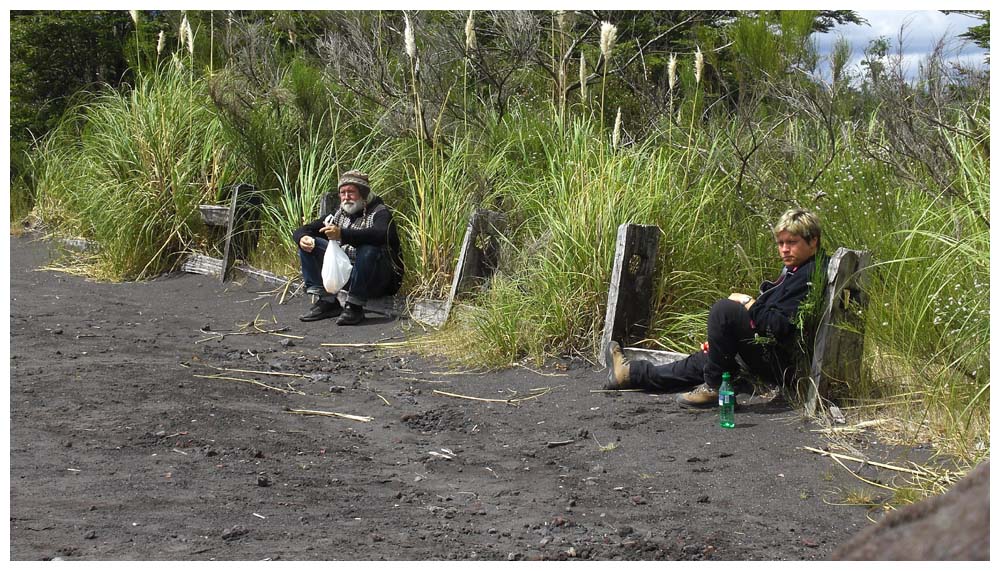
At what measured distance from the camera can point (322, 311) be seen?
8.77 m

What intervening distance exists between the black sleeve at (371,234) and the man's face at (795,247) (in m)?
3.82

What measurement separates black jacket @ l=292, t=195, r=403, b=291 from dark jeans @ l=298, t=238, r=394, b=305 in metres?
0.06

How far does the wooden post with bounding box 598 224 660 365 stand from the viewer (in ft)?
21.6

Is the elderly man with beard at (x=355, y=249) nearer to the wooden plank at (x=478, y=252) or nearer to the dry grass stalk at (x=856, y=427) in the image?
the wooden plank at (x=478, y=252)

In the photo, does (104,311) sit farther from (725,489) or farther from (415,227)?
(725,489)

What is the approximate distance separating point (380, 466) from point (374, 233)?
13.3 ft

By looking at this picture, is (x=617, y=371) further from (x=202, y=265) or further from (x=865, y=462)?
(x=202, y=265)

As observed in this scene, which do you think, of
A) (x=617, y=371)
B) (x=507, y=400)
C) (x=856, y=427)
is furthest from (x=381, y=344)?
(x=856, y=427)

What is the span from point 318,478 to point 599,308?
291 centimetres

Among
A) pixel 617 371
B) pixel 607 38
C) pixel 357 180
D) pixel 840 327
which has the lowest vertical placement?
pixel 617 371

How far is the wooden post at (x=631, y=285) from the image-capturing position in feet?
21.6

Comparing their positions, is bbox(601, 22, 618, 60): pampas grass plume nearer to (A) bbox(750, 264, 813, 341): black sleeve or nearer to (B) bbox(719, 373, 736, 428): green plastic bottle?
(A) bbox(750, 264, 813, 341): black sleeve

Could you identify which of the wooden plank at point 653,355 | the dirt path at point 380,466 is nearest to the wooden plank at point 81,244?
the dirt path at point 380,466

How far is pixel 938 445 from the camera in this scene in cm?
470
